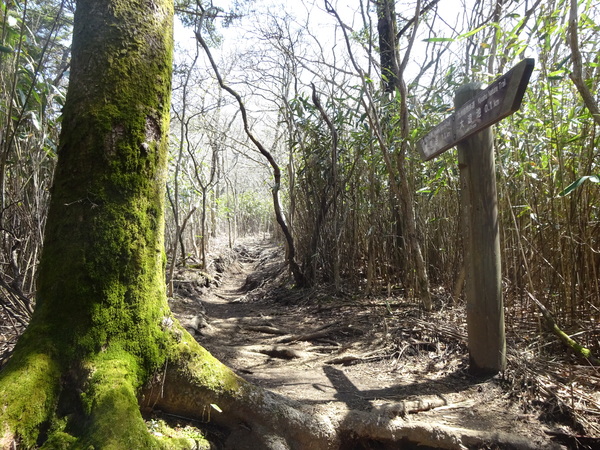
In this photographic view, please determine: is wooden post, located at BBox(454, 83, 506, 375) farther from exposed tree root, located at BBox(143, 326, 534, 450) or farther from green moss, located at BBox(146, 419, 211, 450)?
green moss, located at BBox(146, 419, 211, 450)

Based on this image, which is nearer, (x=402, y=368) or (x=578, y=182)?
(x=578, y=182)

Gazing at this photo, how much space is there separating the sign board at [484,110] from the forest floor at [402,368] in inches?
53.5

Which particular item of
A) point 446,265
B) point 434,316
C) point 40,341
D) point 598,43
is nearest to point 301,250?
point 446,265

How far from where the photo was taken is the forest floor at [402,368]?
2.07 metres

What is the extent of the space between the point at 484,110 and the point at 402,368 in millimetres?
1878

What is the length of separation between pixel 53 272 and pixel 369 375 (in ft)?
7.15

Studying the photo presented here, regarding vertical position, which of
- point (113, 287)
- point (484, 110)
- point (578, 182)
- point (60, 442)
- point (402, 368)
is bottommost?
point (402, 368)

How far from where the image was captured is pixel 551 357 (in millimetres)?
Result: 2512

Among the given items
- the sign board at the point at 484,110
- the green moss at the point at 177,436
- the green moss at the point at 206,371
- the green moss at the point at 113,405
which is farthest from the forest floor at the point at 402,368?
the sign board at the point at 484,110

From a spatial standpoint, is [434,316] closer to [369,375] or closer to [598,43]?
[369,375]

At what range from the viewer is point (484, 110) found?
7.06 ft

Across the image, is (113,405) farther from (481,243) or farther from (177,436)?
(481,243)

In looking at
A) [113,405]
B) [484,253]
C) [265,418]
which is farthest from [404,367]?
[113,405]

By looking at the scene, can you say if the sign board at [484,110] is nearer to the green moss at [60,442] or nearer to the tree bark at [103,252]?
the tree bark at [103,252]
